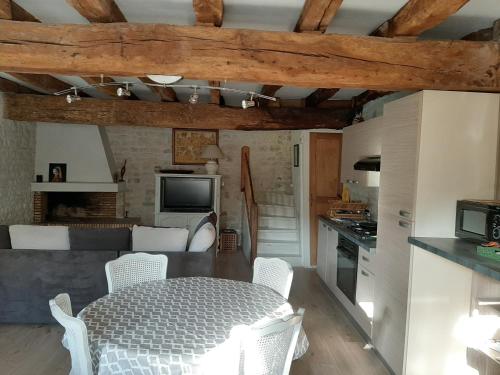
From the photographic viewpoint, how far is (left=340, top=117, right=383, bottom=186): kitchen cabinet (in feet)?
13.4

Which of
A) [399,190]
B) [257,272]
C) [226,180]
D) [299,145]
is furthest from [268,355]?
[226,180]

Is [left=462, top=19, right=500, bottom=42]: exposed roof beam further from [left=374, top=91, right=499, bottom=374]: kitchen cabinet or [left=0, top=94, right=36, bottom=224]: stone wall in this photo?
[left=0, top=94, right=36, bottom=224]: stone wall

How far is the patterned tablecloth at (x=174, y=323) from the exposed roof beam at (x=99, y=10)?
5.93 ft

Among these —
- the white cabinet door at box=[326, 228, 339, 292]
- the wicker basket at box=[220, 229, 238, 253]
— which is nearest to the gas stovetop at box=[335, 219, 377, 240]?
the white cabinet door at box=[326, 228, 339, 292]

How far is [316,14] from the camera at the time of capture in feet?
8.25

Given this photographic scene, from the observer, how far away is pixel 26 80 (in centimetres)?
448

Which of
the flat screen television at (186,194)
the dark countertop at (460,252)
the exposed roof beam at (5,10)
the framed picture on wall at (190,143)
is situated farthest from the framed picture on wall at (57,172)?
the dark countertop at (460,252)

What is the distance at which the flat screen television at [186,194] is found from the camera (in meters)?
7.07

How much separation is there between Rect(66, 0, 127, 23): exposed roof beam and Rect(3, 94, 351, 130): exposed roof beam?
9.55ft

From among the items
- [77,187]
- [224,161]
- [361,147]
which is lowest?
[77,187]

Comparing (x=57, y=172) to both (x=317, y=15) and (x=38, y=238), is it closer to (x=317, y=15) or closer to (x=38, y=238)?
(x=38, y=238)

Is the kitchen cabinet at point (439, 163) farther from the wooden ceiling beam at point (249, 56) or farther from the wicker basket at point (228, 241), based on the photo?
the wicker basket at point (228, 241)

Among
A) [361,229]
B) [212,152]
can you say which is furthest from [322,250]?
[212,152]

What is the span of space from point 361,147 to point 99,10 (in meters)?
3.07
